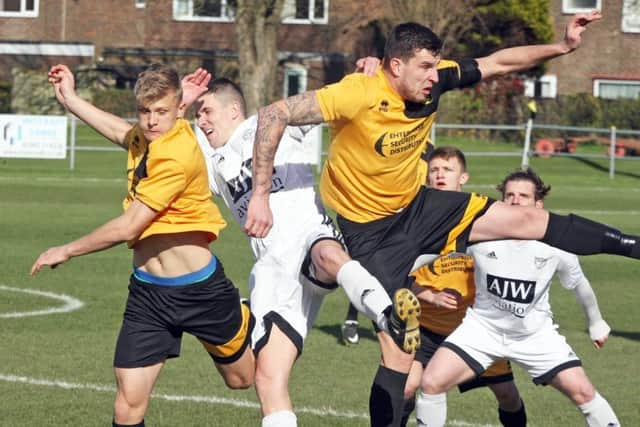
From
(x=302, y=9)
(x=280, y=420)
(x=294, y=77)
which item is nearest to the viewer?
(x=280, y=420)

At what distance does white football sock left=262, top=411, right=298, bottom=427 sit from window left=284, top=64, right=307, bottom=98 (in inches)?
1799

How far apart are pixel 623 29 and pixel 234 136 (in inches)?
1763

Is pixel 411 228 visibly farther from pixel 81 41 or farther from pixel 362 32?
pixel 81 41

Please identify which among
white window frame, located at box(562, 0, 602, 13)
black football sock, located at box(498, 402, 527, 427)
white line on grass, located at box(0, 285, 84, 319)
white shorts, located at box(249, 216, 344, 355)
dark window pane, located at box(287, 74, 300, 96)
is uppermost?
white window frame, located at box(562, 0, 602, 13)

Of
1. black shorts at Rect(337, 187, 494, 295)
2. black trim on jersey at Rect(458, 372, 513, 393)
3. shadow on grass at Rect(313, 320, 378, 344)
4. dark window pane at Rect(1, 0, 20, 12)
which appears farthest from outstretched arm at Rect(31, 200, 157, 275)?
Result: dark window pane at Rect(1, 0, 20, 12)

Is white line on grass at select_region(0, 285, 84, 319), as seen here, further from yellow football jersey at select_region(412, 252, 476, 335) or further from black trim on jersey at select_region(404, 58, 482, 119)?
black trim on jersey at select_region(404, 58, 482, 119)

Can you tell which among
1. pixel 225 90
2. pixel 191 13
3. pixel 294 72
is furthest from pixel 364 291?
pixel 191 13

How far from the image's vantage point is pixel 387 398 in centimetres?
724

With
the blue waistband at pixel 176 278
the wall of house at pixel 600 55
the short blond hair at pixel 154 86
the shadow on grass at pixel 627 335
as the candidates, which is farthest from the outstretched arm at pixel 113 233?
the wall of house at pixel 600 55

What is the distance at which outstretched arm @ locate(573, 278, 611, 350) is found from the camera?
766 cm

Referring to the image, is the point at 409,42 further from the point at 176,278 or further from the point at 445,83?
the point at 176,278

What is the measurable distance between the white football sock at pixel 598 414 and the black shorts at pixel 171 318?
2040 millimetres

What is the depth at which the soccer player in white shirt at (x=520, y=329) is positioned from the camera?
289 inches

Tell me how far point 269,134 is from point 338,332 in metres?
5.09
